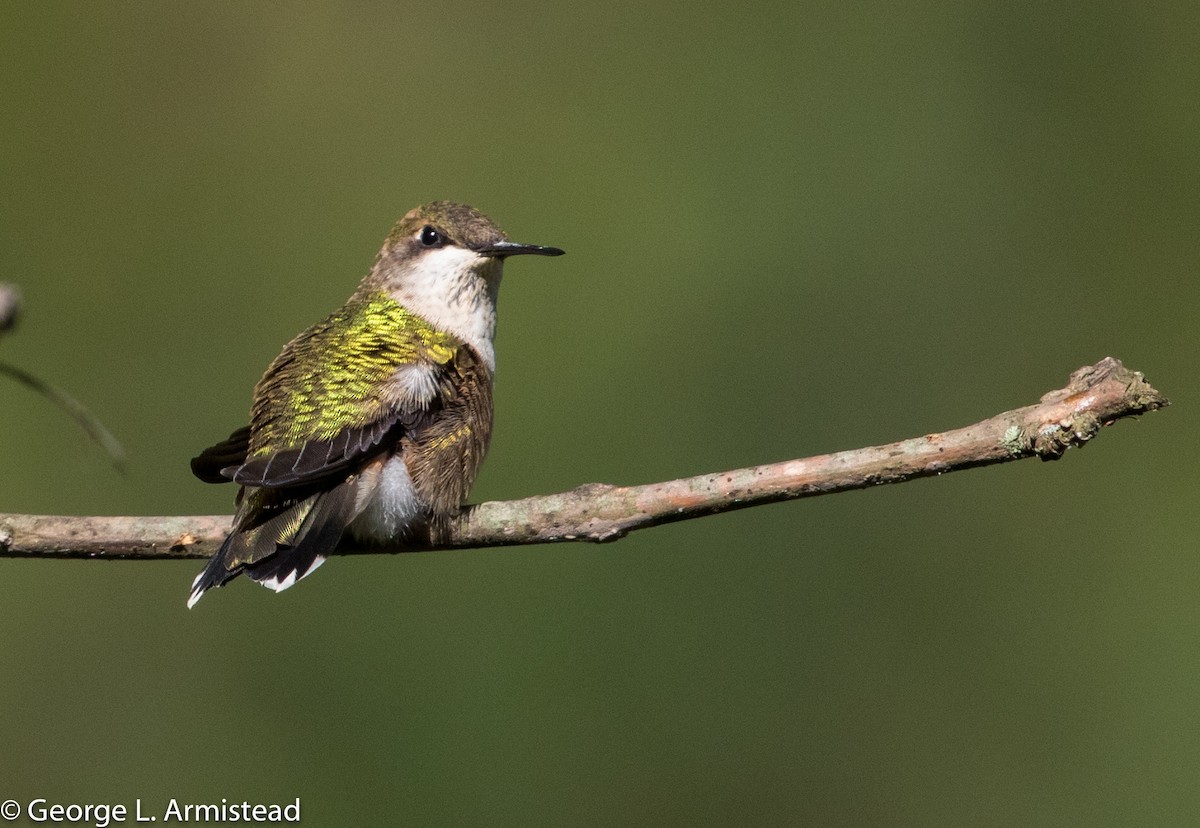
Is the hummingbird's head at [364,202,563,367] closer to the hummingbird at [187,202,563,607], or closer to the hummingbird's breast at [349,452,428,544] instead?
the hummingbird at [187,202,563,607]

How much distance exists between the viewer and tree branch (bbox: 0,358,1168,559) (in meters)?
2.73

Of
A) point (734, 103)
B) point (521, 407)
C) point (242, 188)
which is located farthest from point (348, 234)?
point (734, 103)

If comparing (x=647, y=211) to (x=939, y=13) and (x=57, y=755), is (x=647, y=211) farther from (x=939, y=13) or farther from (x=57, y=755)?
(x=57, y=755)

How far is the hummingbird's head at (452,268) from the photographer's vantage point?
430cm

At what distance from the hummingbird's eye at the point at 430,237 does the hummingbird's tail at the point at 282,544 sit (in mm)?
1268

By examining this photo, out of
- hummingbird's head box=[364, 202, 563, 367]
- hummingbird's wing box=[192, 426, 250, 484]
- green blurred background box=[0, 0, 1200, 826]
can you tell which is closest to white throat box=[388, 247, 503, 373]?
hummingbird's head box=[364, 202, 563, 367]

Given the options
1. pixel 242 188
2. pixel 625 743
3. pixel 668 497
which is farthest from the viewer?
pixel 242 188

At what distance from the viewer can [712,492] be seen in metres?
2.92

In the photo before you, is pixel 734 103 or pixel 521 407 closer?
pixel 521 407

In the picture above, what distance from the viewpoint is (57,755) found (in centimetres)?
520

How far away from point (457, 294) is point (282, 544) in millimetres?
1314

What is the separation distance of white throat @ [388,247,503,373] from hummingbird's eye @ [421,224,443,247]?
47mm

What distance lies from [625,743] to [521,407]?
167 centimetres

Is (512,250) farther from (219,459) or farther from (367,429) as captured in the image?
(219,459)
